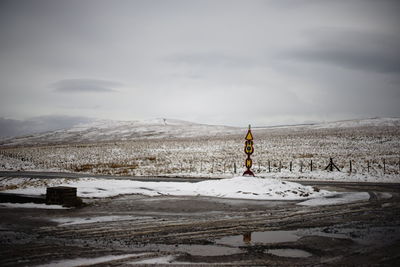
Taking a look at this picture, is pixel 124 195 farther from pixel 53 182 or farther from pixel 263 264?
pixel 263 264

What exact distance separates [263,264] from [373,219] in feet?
17.2

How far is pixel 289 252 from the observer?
273 inches

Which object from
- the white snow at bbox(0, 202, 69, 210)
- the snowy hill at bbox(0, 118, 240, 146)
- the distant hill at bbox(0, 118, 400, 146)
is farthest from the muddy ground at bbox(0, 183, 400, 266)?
the snowy hill at bbox(0, 118, 240, 146)

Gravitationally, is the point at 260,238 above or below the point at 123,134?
below

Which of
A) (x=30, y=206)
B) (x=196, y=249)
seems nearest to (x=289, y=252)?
(x=196, y=249)

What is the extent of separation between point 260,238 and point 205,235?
4.26 feet

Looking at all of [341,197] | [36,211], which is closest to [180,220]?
[36,211]

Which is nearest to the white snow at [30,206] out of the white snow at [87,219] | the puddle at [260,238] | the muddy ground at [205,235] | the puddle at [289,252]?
the muddy ground at [205,235]

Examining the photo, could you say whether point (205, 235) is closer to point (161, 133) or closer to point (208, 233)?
point (208, 233)

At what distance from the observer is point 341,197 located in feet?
47.2

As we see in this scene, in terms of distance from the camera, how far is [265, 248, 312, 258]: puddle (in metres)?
6.74

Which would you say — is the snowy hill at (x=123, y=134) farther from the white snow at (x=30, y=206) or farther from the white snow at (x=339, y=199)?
the white snow at (x=30, y=206)

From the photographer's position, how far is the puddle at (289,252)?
6.74m

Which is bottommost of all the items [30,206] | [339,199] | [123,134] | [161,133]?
[30,206]
